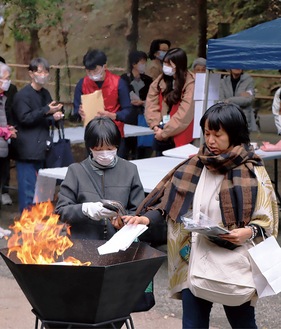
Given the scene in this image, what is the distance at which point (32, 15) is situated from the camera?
15.5m

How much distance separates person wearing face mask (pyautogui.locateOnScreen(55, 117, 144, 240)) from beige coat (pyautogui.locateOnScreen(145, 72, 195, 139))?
3982 millimetres

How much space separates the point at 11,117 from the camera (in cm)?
884

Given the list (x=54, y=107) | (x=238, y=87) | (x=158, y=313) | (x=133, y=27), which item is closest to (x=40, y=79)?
(x=54, y=107)

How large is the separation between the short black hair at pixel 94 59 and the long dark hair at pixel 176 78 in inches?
27.1

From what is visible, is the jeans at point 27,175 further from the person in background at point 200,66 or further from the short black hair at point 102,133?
the short black hair at point 102,133

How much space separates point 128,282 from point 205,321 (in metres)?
0.53

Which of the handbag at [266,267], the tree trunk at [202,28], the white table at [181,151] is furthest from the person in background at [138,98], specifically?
the handbag at [266,267]

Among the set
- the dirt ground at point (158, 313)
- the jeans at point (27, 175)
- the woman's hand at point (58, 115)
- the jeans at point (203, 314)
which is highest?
the woman's hand at point (58, 115)

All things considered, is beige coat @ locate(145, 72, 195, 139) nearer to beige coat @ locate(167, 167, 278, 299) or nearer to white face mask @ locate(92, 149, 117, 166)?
white face mask @ locate(92, 149, 117, 166)

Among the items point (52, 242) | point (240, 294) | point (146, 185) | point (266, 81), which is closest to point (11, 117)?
point (146, 185)

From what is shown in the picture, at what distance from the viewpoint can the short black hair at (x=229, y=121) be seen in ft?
13.5

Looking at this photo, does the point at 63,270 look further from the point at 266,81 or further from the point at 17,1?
the point at 266,81

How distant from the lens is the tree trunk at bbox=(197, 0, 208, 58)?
18.0 metres

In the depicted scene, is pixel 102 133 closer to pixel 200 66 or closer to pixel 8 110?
pixel 8 110
